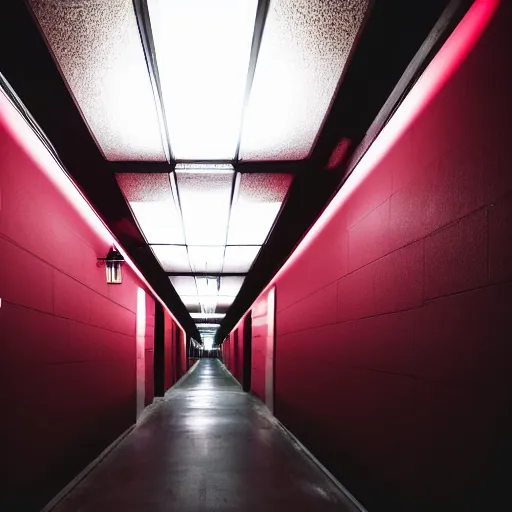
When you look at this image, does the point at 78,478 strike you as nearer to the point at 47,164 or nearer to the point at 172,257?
the point at 47,164

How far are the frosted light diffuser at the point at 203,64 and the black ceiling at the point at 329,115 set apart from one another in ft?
1.58

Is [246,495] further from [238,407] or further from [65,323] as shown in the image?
[238,407]

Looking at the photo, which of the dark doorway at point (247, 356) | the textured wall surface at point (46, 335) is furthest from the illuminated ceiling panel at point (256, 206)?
the dark doorway at point (247, 356)

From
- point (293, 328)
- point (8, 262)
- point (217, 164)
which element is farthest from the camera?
point (293, 328)

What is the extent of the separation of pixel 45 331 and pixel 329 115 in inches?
94.0

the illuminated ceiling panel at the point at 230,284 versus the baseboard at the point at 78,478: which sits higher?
the illuminated ceiling panel at the point at 230,284

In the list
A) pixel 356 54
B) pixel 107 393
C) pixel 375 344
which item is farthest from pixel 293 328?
pixel 356 54

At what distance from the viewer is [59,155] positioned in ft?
8.90

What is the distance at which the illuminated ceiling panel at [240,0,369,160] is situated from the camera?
1.76m

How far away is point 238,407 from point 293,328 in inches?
A: 146

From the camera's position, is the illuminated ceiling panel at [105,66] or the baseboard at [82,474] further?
the baseboard at [82,474]

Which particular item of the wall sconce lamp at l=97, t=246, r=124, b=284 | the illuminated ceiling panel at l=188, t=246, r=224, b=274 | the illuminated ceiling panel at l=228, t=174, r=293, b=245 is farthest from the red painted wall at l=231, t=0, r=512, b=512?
the illuminated ceiling panel at l=188, t=246, r=224, b=274

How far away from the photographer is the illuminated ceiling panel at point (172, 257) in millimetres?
5898

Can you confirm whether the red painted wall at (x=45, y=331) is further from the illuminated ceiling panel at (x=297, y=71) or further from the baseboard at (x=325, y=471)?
the baseboard at (x=325, y=471)
